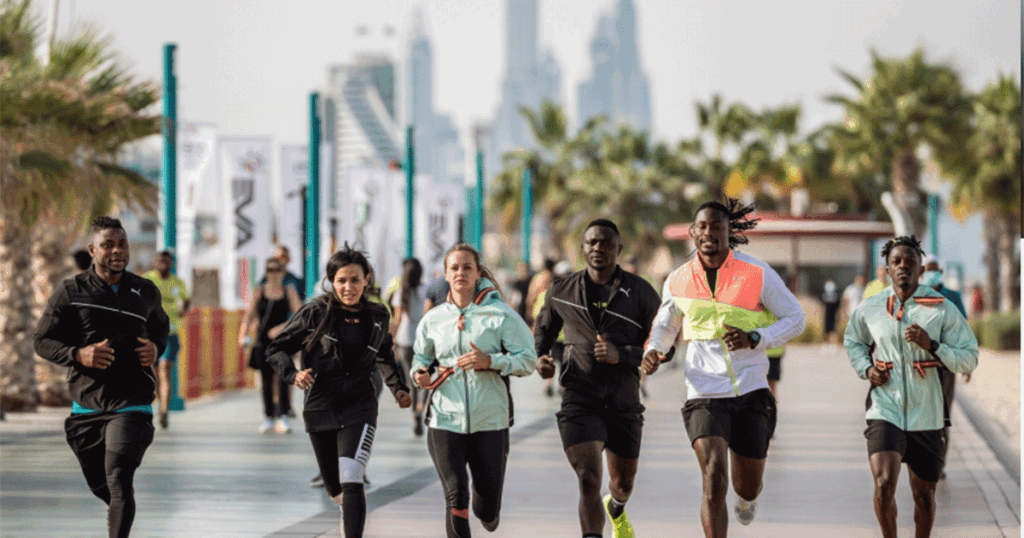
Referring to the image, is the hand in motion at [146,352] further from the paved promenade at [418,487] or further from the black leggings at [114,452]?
the paved promenade at [418,487]

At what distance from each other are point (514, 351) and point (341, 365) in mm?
842

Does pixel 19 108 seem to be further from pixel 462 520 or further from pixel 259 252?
pixel 462 520

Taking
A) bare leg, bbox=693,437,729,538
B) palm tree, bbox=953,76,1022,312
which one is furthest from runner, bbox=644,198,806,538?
palm tree, bbox=953,76,1022,312

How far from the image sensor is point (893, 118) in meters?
45.5

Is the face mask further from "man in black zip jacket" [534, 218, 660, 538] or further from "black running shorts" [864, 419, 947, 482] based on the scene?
"man in black zip jacket" [534, 218, 660, 538]

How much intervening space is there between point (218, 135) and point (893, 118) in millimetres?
29910

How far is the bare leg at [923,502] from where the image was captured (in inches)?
283

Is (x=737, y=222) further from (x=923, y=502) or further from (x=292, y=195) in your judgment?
(x=292, y=195)

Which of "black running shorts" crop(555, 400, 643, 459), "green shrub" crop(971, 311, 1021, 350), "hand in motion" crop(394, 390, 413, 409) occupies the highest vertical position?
"hand in motion" crop(394, 390, 413, 409)

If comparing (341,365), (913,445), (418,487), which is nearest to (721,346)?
(913,445)

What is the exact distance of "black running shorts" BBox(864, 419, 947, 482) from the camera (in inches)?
277

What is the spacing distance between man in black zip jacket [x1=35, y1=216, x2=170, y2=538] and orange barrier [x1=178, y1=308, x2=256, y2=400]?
1063cm

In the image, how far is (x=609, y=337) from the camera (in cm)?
713

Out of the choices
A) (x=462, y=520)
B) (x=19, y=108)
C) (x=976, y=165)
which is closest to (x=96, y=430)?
(x=462, y=520)
